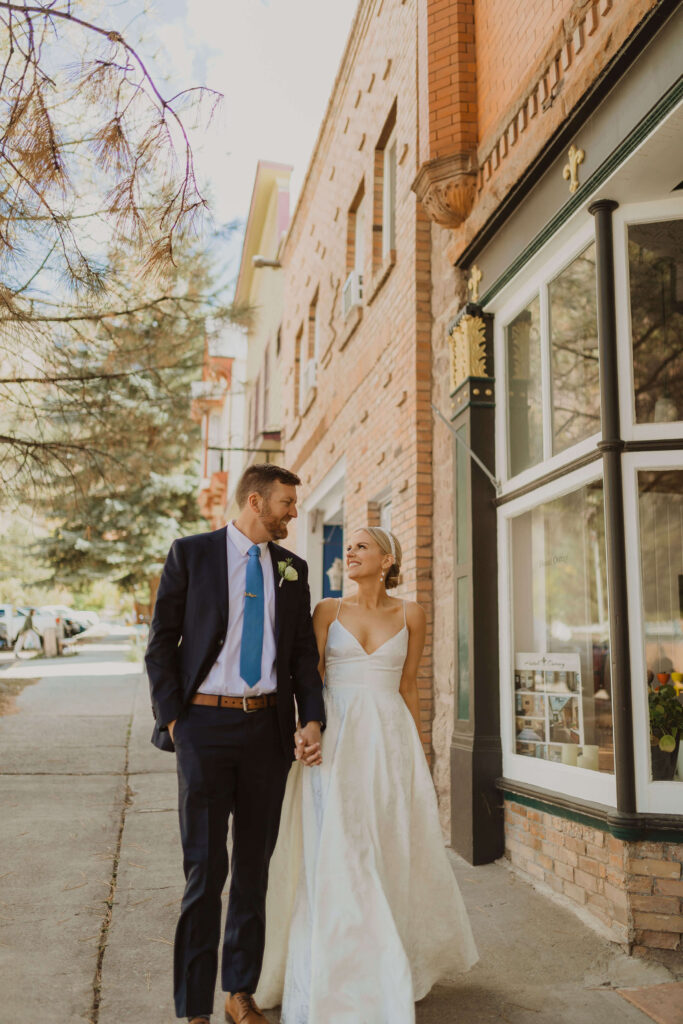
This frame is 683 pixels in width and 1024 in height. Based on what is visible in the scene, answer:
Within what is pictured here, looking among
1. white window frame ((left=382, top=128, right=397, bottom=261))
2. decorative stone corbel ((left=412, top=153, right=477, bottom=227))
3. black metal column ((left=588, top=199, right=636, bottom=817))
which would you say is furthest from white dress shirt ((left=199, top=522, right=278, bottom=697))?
white window frame ((left=382, top=128, right=397, bottom=261))

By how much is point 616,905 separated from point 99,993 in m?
2.40

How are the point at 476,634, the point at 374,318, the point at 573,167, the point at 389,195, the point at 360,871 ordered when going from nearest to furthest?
1. the point at 360,871
2. the point at 573,167
3. the point at 476,634
4. the point at 374,318
5. the point at 389,195

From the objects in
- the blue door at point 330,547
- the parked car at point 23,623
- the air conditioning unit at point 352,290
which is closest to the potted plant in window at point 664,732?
the air conditioning unit at point 352,290

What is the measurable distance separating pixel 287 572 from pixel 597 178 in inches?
109

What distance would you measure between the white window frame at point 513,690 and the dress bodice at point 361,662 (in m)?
1.48

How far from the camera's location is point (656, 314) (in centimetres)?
496

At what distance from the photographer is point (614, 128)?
4.45m

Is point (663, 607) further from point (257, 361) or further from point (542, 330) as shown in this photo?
point (257, 361)

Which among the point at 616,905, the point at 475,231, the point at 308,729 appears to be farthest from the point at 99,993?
the point at 475,231

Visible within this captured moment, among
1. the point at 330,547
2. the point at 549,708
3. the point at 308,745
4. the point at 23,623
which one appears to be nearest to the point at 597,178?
the point at 549,708

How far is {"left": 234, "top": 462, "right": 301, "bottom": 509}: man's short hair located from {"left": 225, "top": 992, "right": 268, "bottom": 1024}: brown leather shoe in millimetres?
1921

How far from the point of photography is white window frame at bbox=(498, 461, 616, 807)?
15.4ft

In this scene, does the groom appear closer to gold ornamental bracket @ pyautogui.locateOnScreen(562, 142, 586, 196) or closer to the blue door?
gold ornamental bracket @ pyautogui.locateOnScreen(562, 142, 586, 196)

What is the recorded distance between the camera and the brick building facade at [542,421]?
4328 millimetres
